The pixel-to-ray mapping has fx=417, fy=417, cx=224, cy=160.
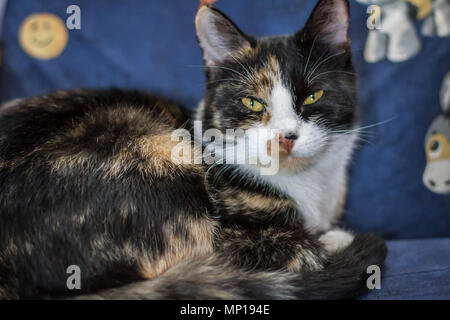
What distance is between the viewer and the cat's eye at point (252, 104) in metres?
1.05

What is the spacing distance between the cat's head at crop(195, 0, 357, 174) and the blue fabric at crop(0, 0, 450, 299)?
0.24m

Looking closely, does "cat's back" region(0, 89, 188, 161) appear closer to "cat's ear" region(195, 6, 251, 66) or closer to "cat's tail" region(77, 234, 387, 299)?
"cat's ear" region(195, 6, 251, 66)

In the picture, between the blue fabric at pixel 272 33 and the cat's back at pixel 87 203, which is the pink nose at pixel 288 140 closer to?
the cat's back at pixel 87 203

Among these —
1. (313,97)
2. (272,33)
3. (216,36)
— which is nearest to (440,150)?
(313,97)

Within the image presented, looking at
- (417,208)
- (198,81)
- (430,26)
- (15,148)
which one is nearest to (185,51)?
(198,81)

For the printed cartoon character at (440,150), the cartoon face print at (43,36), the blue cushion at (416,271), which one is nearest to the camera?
the blue cushion at (416,271)

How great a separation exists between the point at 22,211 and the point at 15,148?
18cm

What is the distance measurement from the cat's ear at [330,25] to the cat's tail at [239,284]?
573mm

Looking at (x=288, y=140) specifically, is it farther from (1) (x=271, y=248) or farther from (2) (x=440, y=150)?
(2) (x=440, y=150)

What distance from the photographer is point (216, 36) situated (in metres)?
1.11

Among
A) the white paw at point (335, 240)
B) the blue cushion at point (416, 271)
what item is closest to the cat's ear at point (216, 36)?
the white paw at point (335, 240)

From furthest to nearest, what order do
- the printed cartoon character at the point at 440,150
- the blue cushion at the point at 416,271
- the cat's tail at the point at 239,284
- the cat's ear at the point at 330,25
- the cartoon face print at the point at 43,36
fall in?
1. the cartoon face print at the point at 43,36
2. the printed cartoon character at the point at 440,150
3. the cat's ear at the point at 330,25
4. the blue cushion at the point at 416,271
5. the cat's tail at the point at 239,284

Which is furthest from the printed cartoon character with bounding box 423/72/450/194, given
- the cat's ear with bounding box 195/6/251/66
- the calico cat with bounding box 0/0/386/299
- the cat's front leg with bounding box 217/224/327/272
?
the cat's ear with bounding box 195/6/251/66

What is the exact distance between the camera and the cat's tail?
2.71ft
